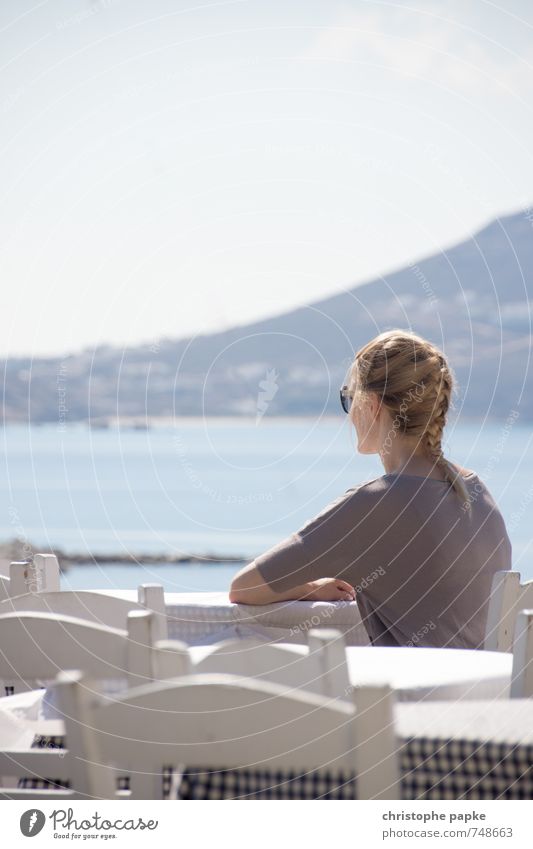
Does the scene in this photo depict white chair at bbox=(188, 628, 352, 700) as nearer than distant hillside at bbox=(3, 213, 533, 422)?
Yes

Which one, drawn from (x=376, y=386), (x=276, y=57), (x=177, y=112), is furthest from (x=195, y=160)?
(x=376, y=386)

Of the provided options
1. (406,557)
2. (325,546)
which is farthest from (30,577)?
(406,557)

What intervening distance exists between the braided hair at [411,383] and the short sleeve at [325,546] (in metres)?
0.17

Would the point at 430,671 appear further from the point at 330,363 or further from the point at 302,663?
the point at 330,363

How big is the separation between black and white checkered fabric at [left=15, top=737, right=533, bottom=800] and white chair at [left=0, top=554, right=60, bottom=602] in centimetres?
84

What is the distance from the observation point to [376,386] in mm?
1647

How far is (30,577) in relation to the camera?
179cm

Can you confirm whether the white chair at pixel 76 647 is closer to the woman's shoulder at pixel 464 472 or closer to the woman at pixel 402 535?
the woman at pixel 402 535

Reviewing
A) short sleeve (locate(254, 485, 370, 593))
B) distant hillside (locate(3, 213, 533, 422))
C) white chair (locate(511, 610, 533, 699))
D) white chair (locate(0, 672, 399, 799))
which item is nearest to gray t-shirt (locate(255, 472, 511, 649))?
short sleeve (locate(254, 485, 370, 593))

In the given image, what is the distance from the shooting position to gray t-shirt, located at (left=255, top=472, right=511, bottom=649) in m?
1.55

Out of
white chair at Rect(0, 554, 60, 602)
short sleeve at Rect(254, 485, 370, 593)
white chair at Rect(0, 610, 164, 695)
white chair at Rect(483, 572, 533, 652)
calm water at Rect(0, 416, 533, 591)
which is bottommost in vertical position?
white chair at Rect(0, 610, 164, 695)

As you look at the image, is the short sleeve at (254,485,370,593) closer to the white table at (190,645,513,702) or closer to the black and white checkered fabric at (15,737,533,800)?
the white table at (190,645,513,702)

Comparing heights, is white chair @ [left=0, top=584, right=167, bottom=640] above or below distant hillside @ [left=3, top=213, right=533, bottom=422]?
below

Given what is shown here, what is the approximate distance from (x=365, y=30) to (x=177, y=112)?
1.39 feet
